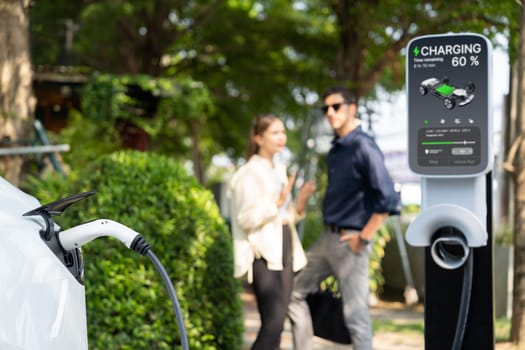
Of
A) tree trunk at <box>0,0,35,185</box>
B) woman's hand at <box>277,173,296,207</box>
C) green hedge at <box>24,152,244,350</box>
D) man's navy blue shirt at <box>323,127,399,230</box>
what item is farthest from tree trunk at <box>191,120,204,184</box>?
man's navy blue shirt at <box>323,127,399,230</box>

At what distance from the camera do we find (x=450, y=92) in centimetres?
317

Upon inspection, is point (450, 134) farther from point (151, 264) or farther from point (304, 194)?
point (151, 264)

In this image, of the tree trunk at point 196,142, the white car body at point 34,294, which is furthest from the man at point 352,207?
the tree trunk at point 196,142

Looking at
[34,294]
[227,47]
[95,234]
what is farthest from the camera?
[227,47]

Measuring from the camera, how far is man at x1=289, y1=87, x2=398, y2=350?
5.00 metres

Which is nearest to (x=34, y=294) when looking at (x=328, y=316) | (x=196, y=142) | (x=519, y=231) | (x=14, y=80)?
(x=328, y=316)

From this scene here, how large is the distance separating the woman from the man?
21 cm

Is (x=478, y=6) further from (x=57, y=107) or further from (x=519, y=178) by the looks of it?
(x=57, y=107)

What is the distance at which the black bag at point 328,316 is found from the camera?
209 inches

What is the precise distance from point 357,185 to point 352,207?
0.45ft

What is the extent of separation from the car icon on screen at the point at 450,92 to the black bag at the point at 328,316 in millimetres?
2416

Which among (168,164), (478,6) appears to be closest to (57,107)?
(478,6)

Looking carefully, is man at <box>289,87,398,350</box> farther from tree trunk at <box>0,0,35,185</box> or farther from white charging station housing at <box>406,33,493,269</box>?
tree trunk at <box>0,0,35,185</box>

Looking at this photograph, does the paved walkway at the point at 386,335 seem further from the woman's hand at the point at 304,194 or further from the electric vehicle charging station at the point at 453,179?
the electric vehicle charging station at the point at 453,179
